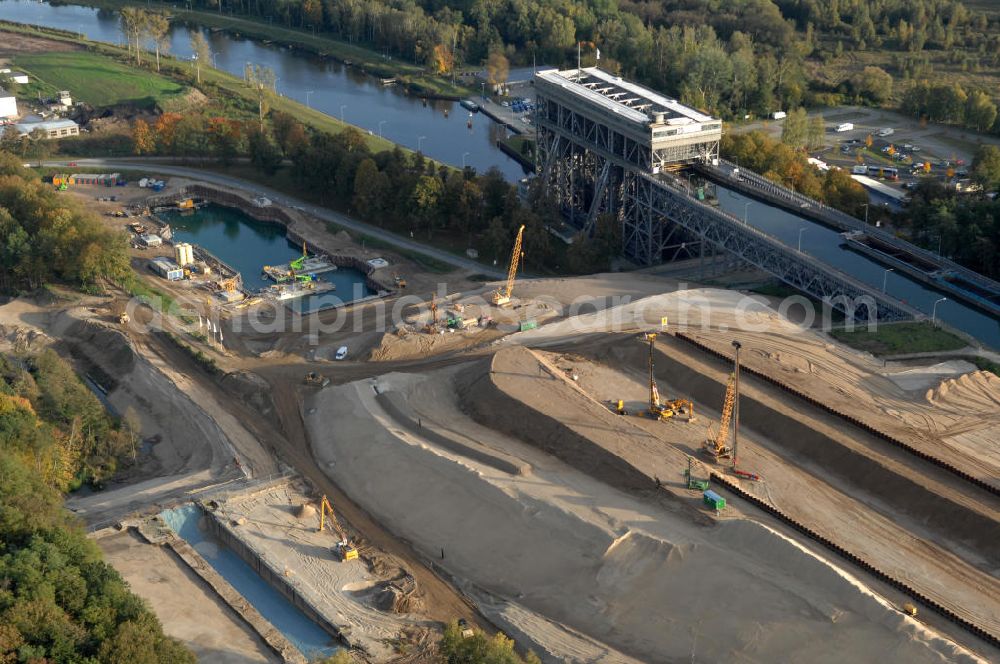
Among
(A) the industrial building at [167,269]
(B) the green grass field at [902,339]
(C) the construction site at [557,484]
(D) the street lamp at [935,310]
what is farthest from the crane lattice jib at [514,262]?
(D) the street lamp at [935,310]

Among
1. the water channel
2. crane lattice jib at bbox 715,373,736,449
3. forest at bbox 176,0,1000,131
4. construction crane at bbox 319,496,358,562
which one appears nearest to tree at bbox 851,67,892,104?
forest at bbox 176,0,1000,131

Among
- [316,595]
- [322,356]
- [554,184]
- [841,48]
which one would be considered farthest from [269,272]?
[841,48]

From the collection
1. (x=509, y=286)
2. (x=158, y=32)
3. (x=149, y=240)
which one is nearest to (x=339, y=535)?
(x=509, y=286)

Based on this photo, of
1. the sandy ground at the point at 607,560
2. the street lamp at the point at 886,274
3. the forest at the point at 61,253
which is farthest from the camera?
the forest at the point at 61,253

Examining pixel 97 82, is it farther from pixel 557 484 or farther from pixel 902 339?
pixel 902 339

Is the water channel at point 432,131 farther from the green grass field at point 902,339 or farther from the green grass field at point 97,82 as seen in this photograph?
the green grass field at point 97,82

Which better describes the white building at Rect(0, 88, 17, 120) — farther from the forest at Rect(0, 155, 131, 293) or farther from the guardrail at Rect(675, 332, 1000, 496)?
the guardrail at Rect(675, 332, 1000, 496)
